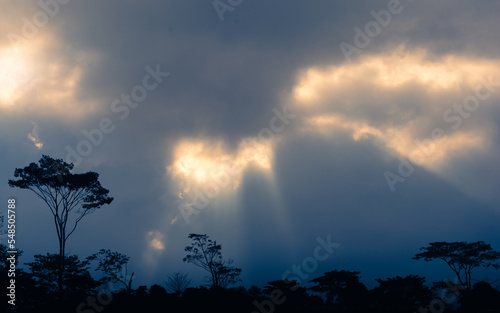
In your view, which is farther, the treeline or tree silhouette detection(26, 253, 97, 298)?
tree silhouette detection(26, 253, 97, 298)

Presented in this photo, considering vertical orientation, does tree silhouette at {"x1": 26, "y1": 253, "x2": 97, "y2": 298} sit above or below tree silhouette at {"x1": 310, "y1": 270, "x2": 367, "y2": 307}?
above

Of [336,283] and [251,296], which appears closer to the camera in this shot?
[251,296]

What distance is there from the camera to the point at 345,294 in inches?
1249

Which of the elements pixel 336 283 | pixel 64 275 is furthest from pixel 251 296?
pixel 64 275

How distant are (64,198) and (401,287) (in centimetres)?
3678

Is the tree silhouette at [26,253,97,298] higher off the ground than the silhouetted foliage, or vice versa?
the tree silhouette at [26,253,97,298]

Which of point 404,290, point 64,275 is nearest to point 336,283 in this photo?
point 404,290

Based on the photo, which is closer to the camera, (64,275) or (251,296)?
(251,296)

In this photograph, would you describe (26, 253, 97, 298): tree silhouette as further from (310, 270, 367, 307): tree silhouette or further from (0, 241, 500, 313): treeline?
(310, 270, 367, 307): tree silhouette

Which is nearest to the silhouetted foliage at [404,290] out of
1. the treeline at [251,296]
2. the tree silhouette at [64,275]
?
the treeline at [251,296]

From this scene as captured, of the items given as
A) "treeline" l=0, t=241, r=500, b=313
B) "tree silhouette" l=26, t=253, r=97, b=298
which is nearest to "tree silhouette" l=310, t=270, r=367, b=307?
"treeline" l=0, t=241, r=500, b=313

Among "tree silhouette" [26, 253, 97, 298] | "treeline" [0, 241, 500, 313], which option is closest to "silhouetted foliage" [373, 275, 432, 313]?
"treeline" [0, 241, 500, 313]

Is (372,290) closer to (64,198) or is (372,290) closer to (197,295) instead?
(197,295)

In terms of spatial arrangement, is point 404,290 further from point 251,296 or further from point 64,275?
point 64,275
